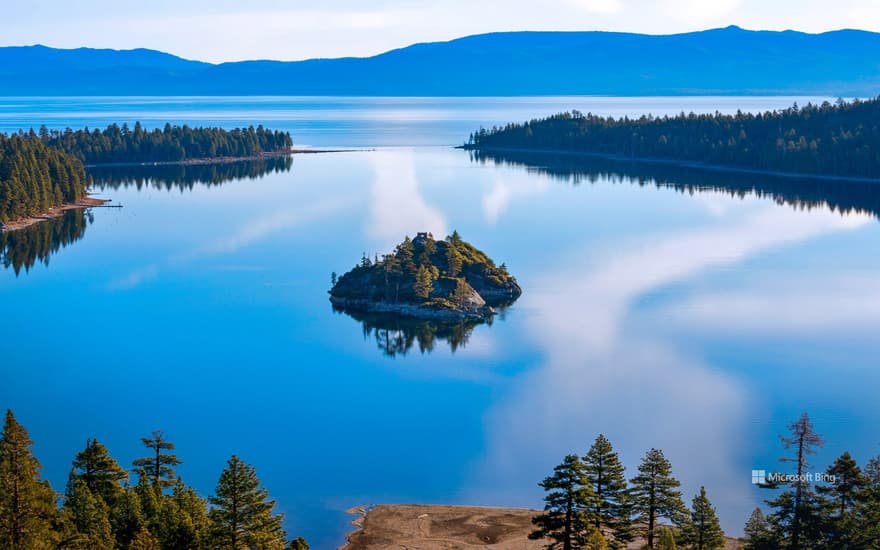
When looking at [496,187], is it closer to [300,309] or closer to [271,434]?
[300,309]

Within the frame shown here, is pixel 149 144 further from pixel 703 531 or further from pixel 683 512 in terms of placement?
pixel 703 531

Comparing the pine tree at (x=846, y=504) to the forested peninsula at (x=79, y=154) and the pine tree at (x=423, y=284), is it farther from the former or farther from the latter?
the forested peninsula at (x=79, y=154)

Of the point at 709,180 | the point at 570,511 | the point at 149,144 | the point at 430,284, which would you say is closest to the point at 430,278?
the point at 430,284

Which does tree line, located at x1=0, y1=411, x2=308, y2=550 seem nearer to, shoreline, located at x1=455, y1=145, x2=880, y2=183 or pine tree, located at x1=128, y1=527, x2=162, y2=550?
pine tree, located at x1=128, y1=527, x2=162, y2=550

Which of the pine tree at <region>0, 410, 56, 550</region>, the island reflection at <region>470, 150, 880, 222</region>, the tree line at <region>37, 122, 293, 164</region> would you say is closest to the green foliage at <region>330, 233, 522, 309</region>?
the pine tree at <region>0, 410, 56, 550</region>

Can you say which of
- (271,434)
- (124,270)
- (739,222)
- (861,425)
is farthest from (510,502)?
(739,222)

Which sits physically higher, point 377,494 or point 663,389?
point 663,389

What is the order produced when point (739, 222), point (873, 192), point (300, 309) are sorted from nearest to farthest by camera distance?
point (300, 309)
point (739, 222)
point (873, 192)

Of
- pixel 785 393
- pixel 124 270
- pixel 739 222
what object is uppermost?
pixel 739 222
